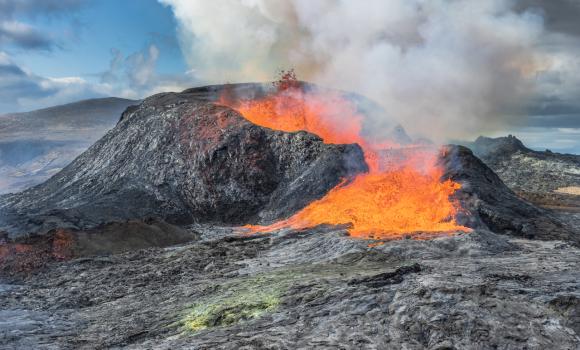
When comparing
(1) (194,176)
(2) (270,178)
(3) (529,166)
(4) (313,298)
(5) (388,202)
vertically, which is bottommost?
(4) (313,298)

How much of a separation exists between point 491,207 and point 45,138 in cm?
13092

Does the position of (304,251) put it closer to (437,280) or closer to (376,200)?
(376,200)

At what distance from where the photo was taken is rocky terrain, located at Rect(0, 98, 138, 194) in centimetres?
10543

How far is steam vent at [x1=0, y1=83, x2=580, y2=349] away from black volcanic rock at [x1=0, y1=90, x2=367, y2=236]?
14 centimetres

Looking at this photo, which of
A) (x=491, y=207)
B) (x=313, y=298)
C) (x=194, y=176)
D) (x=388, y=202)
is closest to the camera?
(x=313, y=298)

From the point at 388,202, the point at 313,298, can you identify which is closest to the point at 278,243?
the point at 388,202

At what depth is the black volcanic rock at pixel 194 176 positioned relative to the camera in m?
32.1

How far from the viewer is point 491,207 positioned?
27.0 m

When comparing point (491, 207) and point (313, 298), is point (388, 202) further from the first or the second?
point (313, 298)

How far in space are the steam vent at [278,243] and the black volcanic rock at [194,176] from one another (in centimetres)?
14

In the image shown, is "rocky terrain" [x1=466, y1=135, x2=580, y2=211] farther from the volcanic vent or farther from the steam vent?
the volcanic vent

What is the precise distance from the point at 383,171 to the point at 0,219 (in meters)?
23.1

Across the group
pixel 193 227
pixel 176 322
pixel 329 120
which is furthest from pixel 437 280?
pixel 329 120

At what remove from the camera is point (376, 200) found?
2755 cm
